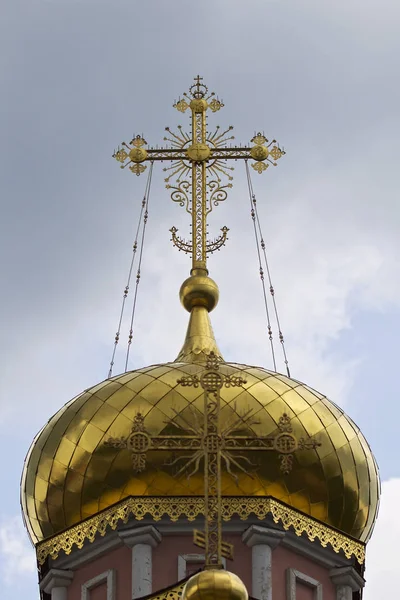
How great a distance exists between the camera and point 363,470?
84.2ft

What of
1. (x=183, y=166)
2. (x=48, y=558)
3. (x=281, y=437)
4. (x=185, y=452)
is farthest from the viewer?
(x=183, y=166)

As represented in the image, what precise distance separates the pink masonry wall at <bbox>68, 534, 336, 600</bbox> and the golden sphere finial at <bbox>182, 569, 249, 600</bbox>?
4330 millimetres

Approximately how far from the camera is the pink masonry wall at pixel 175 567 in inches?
957

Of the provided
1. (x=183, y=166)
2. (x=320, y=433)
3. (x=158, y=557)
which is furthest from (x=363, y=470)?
(x=183, y=166)

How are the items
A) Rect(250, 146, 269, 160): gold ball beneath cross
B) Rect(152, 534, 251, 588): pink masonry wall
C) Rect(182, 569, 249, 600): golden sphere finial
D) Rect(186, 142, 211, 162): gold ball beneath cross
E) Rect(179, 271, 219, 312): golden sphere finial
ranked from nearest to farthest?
Rect(182, 569, 249, 600): golden sphere finial, Rect(152, 534, 251, 588): pink masonry wall, Rect(179, 271, 219, 312): golden sphere finial, Rect(186, 142, 211, 162): gold ball beneath cross, Rect(250, 146, 269, 160): gold ball beneath cross

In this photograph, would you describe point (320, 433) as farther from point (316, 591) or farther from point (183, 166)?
point (183, 166)

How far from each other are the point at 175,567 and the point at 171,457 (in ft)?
3.88

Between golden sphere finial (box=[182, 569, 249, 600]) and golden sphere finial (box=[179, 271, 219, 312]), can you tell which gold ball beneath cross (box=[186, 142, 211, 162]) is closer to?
golden sphere finial (box=[179, 271, 219, 312])

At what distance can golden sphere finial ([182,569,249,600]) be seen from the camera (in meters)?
19.7

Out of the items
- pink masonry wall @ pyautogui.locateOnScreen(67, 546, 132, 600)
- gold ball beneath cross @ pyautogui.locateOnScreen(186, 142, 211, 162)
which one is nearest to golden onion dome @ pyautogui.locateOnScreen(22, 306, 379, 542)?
pink masonry wall @ pyautogui.locateOnScreen(67, 546, 132, 600)

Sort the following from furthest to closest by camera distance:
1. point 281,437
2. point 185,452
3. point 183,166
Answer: point 183,166 < point 185,452 < point 281,437

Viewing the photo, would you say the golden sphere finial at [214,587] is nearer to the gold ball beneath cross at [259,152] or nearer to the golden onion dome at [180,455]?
the golden onion dome at [180,455]

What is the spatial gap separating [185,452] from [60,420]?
98.9 inches

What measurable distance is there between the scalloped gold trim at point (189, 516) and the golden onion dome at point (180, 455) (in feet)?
0.38
